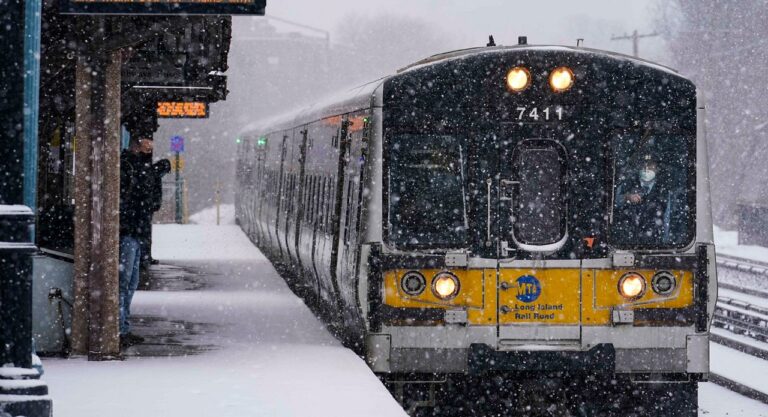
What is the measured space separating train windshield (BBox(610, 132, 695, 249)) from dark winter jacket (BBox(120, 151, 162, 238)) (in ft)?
12.7

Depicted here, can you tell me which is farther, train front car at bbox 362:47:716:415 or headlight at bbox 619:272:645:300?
headlight at bbox 619:272:645:300

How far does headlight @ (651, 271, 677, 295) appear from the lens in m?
9.59

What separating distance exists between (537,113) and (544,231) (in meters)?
0.81

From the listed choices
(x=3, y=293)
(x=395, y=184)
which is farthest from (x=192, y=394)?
(x=3, y=293)

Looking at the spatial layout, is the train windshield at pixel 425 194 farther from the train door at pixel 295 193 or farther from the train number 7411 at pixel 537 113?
the train door at pixel 295 193

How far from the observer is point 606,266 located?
Result: 31.3ft

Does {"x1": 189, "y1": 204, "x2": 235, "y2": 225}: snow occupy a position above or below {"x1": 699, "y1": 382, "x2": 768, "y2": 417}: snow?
above

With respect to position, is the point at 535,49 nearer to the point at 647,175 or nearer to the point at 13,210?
the point at 647,175

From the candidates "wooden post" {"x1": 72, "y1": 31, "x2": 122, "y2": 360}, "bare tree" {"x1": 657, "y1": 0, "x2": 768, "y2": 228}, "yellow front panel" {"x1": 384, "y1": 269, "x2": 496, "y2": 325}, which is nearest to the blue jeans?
"wooden post" {"x1": 72, "y1": 31, "x2": 122, "y2": 360}

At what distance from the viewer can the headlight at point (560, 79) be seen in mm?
9688

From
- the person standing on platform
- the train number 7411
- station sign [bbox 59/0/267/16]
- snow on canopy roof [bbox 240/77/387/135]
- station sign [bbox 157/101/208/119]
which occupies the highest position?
station sign [bbox 157/101/208/119]

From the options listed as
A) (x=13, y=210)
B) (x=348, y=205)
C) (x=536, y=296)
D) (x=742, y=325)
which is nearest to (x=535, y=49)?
(x=536, y=296)

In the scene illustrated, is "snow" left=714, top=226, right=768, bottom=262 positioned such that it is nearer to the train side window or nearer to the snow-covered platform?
the snow-covered platform

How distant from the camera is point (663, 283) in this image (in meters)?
9.61
